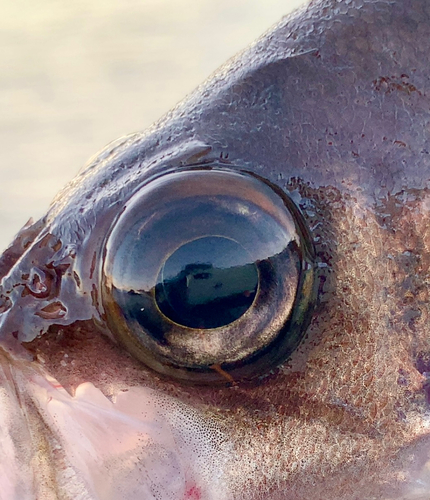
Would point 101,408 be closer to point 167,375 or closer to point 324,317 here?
point 167,375

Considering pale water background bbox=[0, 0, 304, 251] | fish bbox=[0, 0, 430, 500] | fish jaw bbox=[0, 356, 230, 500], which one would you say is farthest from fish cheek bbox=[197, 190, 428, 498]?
pale water background bbox=[0, 0, 304, 251]

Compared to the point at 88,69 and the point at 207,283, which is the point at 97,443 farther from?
the point at 88,69

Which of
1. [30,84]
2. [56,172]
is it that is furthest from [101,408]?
[30,84]

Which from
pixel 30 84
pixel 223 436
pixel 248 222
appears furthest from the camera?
pixel 30 84

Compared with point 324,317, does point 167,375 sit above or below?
below

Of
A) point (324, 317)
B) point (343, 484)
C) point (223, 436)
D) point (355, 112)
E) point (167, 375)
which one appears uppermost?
point (355, 112)

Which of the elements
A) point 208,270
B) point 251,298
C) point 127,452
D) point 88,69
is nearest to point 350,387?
point 251,298

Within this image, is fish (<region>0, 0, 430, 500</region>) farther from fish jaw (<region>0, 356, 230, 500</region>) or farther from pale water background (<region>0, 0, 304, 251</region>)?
pale water background (<region>0, 0, 304, 251</region>)
